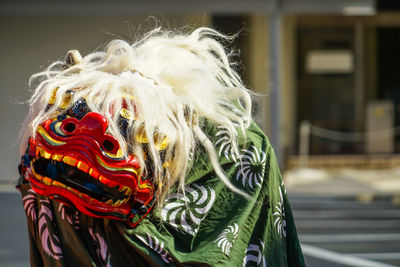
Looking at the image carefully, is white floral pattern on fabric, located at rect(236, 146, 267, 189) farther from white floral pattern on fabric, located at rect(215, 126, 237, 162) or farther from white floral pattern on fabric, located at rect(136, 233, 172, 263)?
white floral pattern on fabric, located at rect(136, 233, 172, 263)

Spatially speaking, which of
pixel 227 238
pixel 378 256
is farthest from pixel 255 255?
pixel 378 256

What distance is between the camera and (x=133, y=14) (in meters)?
10.7

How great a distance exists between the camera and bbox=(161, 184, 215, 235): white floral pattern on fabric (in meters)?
1.34

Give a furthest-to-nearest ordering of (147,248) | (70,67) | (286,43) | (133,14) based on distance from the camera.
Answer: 1. (286,43)
2. (133,14)
3. (70,67)
4. (147,248)

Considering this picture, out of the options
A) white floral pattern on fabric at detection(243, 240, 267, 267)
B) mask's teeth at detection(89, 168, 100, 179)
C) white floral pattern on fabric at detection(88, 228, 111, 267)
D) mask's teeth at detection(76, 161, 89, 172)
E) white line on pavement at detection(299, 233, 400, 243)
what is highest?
mask's teeth at detection(76, 161, 89, 172)

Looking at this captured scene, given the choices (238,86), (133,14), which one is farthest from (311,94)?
(238,86)

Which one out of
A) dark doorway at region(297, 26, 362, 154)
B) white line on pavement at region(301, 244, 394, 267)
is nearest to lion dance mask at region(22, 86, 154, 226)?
white line on pavement at region(301, 244, 394, 267)

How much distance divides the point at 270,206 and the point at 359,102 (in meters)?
11.6

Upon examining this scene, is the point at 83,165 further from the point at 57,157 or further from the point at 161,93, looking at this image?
the point at 161,93

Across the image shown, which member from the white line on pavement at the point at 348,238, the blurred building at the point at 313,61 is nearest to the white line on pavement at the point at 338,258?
the white line on pavement at the point at 348,238

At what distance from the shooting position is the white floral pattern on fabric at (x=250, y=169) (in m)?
1.40

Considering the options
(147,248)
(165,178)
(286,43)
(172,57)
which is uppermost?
(286,43)

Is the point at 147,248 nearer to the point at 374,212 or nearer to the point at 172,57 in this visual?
the point at 172,57

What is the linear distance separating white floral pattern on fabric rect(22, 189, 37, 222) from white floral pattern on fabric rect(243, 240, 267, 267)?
0.49 meters
